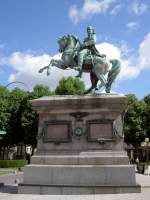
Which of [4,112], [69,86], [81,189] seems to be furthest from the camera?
[4,112]

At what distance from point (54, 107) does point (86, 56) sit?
10.9 ft

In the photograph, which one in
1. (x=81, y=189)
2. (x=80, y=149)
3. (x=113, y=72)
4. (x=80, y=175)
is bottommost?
(x=81, y=189)

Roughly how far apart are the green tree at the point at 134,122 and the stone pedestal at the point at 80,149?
1763 inches

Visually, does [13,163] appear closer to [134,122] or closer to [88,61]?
[134,122]

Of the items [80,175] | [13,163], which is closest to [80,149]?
[80,175]

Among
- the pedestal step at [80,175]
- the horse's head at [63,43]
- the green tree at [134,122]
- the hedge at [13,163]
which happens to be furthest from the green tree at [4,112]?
the pedestal step at [80,175]

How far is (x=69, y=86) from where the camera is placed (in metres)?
57.8

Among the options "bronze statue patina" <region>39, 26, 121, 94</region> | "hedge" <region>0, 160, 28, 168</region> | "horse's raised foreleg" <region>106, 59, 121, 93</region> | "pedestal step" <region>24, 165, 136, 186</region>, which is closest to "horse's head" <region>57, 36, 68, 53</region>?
"bronze statue patina" <region>39, 26, 121, 94</region>

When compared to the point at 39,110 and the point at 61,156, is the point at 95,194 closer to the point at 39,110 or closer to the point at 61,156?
the point at 61,156

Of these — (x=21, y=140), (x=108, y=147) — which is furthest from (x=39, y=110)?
(x=21, y=140)

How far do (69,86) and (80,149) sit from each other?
133 feet

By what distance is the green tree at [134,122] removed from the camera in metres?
61.7

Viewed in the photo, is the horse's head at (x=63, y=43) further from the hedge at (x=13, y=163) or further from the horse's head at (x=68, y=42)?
the hedge at (x=13, y=163)

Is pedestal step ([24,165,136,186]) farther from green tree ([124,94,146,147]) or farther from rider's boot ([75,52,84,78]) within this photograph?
green tree ([124,94,146,147])
